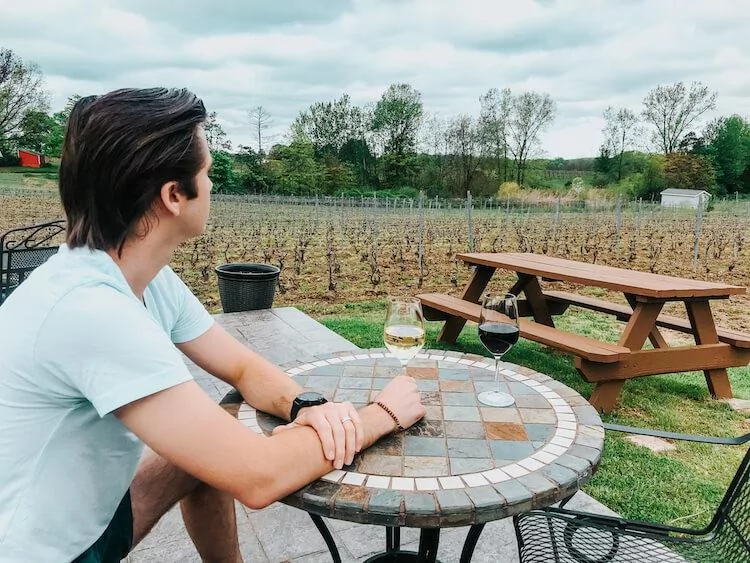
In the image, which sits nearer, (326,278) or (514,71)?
(326,278)

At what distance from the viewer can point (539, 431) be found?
1169 millimetres

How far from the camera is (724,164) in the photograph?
1464 inches

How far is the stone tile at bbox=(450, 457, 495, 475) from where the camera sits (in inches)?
39.1

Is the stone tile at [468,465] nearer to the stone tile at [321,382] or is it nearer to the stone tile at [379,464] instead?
the stone tile at [379,464]

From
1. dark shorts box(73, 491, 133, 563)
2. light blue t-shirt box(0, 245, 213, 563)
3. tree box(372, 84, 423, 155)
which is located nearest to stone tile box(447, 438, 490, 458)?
light blue t-shirt box(0, 245, 213, 563)

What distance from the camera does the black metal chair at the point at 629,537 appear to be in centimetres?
128

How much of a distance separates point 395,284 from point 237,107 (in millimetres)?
17912

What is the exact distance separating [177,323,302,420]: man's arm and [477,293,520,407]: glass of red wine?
1.61ft

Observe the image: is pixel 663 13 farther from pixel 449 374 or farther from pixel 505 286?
pixel 449 374

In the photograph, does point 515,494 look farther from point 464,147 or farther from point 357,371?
point 464,147

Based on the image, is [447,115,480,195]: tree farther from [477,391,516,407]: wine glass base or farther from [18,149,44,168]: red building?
[477,391,516,407]: wine glass base

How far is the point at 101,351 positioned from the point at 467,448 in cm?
72

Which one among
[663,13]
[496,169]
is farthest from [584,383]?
[496,169]

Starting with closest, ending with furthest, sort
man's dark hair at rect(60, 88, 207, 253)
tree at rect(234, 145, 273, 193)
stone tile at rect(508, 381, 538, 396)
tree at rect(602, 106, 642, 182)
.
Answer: man's dark hair at rect(60, 88, 207, 253) < stone tile at rect(508, 381, 538, 396) < tree at rect(234, 145, 273, 193) < tree at rect(602, 106, 642, 182)
